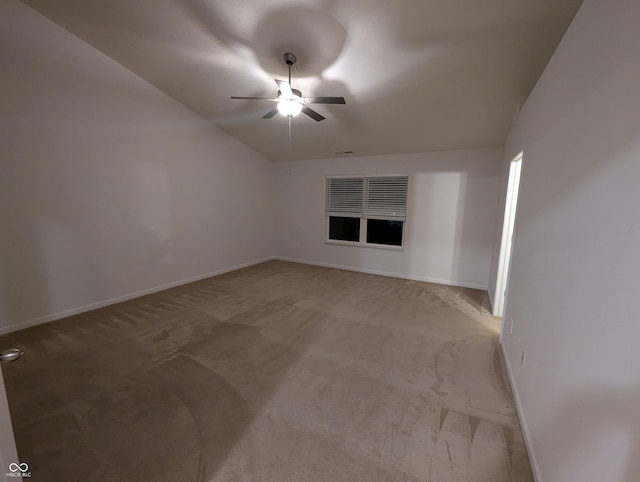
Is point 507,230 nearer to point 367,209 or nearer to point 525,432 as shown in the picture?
point 525,432

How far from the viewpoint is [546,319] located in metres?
1.43

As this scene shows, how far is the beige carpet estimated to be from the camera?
1.38 metres

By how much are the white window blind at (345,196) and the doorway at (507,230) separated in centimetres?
266

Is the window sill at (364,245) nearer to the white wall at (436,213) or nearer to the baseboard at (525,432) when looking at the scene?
the white wall at (436,213)

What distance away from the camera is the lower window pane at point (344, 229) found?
545 centimetres

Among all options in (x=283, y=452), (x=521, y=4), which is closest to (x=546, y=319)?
(x=283, y=452)

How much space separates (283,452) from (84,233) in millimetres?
3428

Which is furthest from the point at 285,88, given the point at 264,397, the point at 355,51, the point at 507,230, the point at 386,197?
the point at 386,197

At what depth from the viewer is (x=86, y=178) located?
10.2 feet

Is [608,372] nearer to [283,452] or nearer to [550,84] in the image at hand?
[283,452]

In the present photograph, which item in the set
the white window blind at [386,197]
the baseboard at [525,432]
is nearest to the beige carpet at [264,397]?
the baseboard at [525,432]

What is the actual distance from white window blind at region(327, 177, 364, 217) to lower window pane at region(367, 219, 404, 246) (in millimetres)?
381

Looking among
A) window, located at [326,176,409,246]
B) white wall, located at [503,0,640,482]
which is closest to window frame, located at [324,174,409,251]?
window, located at [326,176,409,246]

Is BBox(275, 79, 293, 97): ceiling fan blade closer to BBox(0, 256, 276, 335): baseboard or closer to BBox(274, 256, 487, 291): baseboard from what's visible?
BBox(0, 256, 276, 335): baseboard
